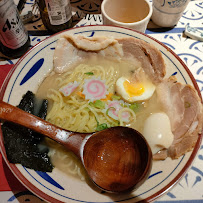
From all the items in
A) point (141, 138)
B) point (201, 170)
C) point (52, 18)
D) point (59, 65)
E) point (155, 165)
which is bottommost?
point (201, 170)

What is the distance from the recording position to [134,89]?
1.47m

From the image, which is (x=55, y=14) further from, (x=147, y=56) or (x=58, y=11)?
(x=147, y=56)

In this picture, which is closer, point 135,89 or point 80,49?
point 135,89

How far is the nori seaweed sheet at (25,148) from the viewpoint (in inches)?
45.2

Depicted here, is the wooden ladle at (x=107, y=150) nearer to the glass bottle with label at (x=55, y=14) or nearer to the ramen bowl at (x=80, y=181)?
the ramen bowl at (x=80, y=181)

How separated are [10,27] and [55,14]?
390mm

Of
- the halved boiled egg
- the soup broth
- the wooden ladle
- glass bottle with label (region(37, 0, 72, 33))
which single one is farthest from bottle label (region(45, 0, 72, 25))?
the wooden ladle

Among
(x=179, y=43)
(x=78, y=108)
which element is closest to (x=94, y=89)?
(x=78, y=108)

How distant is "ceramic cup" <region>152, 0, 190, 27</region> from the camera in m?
1.68

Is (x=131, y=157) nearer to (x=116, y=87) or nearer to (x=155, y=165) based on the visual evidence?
(x=155, y=165)

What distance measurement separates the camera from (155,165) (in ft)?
3.78

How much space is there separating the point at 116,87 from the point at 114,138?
1.43 ft

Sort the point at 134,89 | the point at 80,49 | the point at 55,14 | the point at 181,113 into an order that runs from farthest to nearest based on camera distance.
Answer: the point at 55,14 < the point at 80,49 < the point at 134,89 < the point at 181,113

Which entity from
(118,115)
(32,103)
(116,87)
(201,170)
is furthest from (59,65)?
(201,170)
